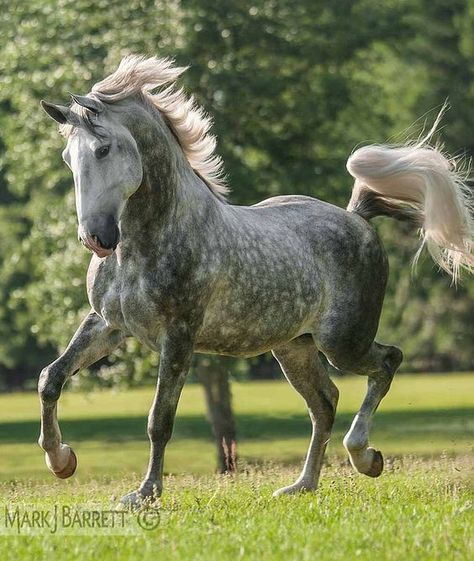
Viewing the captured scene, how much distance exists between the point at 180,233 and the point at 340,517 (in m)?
2.04

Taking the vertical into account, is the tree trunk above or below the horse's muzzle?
below

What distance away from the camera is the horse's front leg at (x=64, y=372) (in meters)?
8.59

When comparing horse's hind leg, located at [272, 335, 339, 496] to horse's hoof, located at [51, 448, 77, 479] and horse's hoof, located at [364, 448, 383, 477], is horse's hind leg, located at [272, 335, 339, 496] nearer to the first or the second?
horse's hoof, located at [364, 448, 383, 477]

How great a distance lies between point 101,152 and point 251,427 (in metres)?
28.0

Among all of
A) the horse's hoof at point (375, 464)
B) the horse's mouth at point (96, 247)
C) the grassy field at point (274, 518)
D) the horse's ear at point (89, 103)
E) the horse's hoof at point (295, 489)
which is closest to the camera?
the grassy field at point (274, 518)

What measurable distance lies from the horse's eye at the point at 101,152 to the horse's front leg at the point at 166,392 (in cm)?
118

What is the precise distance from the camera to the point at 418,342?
5353 cm

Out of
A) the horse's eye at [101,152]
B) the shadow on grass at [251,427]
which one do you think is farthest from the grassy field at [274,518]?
the shadow on grass at [251,427]

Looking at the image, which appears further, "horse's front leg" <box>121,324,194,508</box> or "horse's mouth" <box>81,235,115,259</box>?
"horse's front leg" <box>121,324,194,508</box>

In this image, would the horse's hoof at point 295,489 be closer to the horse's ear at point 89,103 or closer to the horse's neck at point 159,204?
the horse's neck at point 159,204

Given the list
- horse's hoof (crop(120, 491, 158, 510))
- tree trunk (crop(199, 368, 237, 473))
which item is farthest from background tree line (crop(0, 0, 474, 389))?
horse's hoof (crop(120, 491, 158, 510))

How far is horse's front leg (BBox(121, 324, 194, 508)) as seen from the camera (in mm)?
8367

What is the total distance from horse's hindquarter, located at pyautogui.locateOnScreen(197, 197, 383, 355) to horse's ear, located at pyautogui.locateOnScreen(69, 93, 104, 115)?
4.43 ft

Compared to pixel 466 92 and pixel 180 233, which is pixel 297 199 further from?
pixel 466 92
